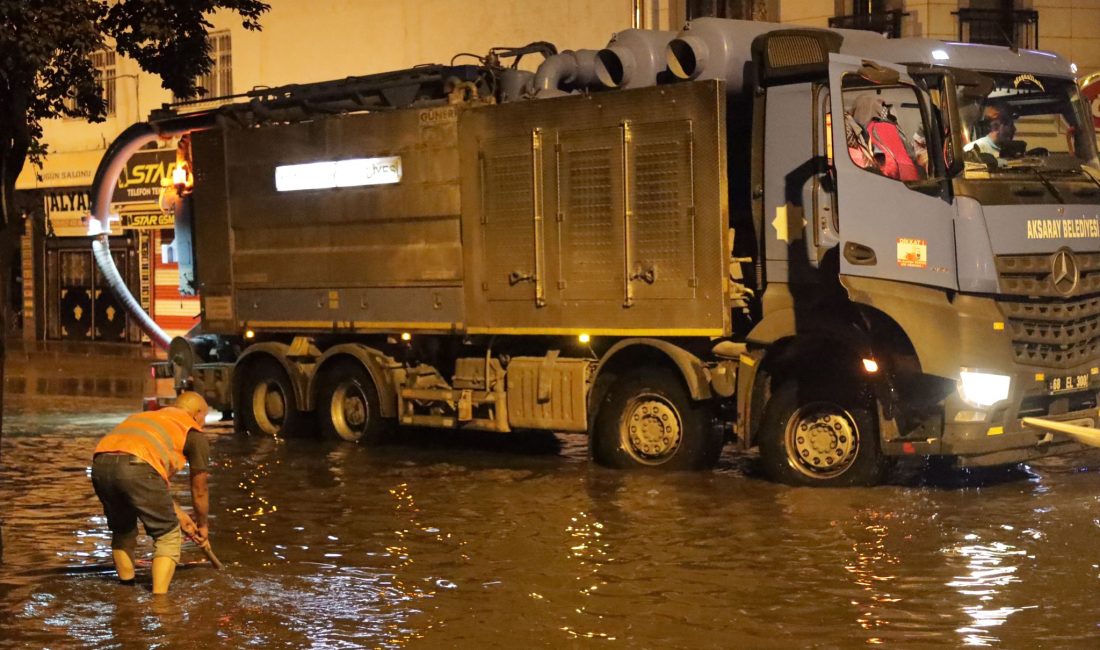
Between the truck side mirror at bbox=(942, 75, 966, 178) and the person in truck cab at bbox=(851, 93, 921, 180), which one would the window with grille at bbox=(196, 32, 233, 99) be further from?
the truck side mirror at bbox=(942, 75, 966, 178)

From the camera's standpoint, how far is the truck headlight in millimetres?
11562

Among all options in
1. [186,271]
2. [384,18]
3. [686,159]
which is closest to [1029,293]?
[686,159]

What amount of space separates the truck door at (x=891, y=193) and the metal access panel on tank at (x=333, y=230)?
4.26 meters

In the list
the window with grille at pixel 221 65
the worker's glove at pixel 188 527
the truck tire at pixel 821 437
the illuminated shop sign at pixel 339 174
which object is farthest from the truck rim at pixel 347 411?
the window with grille at pixel 221 65

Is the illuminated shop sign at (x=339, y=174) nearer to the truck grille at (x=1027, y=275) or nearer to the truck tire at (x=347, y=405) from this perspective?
the truck tire at (x=347, y=405)

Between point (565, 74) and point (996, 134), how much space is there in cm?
406

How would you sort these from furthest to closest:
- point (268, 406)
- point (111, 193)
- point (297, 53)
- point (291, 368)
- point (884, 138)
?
1. point (297, 53)
2. point (111, 193)
3. point (268, 406)
4. point (291, 368)
5. point (884, 138)

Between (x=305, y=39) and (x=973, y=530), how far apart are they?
72.7 ft

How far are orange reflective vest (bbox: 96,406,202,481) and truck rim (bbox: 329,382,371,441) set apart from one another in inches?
285

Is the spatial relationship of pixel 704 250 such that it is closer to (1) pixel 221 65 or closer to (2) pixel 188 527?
(2) pixel 188 527

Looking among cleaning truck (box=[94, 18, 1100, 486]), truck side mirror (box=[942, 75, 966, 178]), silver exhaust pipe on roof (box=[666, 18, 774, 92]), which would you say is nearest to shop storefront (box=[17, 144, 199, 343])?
cleaning truck (box=[94, 18, 1100, 486])

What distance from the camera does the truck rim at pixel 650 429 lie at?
13.4 metres

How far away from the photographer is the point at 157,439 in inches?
347

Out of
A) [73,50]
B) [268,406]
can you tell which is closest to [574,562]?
[73,50]
